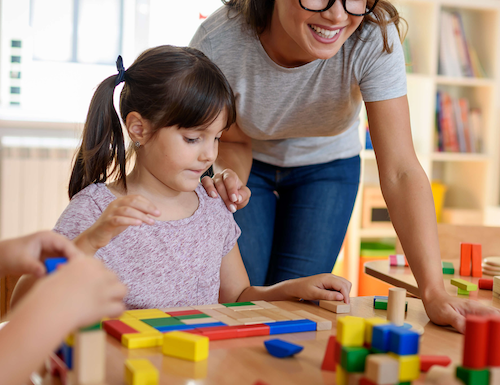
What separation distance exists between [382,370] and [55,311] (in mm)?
292

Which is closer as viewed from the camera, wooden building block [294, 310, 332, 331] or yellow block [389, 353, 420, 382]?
yellow block [389, 353, 420, 382]

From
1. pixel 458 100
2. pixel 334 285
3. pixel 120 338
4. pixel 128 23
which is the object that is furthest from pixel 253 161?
pixel 458 100

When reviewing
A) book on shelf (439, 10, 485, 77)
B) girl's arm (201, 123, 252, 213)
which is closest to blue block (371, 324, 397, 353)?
girl's arm (201, 123, 252, 213)

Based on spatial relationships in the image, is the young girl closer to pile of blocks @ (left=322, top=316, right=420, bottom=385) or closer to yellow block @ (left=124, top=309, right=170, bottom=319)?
yellow block @ (left=124, top=309, right=170, bottom=319)

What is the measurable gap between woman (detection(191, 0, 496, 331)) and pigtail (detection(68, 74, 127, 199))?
24 centimetres

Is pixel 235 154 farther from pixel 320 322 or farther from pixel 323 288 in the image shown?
pixel 320 322

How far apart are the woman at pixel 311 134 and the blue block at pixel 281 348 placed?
0.32 meters

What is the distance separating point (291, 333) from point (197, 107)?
52cm

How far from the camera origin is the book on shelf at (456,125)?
10.2ft

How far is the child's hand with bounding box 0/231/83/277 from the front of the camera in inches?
23.3

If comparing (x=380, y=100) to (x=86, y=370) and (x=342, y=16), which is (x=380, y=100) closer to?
(x=342, y=16)

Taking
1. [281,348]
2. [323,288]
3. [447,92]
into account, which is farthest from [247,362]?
[447,92]

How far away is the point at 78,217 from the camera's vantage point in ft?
3.45

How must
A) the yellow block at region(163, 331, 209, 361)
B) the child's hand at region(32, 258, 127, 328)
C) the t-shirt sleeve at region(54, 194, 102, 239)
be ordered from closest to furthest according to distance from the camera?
1. the child's hand at region(32, 258, 127, 328)
2. the yellow block at region(163, 331, 209, 361)
3. the t-shirt sleeve at region(54, 194, 102, 239)
